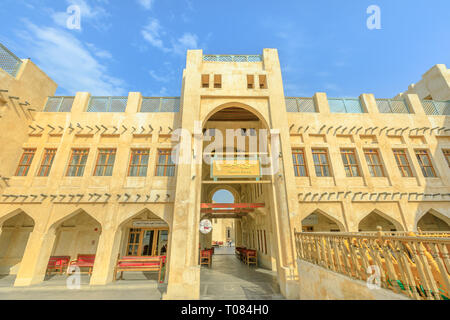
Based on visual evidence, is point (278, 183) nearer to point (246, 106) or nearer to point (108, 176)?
point (246, 106)

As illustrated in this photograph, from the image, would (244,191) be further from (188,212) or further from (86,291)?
(86,291)

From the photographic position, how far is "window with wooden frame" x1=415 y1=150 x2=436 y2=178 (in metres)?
11.4

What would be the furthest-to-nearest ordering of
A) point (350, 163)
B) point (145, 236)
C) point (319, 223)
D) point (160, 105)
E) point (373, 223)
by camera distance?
point (145, 236) → point (160, 105) → point (319, 223) → point (373, 223) → point (350, 163)

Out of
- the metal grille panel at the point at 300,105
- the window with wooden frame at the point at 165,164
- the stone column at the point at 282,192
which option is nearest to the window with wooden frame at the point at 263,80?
the stone column at the point at 282,192

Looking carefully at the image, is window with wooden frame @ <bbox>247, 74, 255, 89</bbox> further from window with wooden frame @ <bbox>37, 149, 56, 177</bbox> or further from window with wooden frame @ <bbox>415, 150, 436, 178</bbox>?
window with wooden frame @ <bbox>37, 149, 56, 177</bbox>

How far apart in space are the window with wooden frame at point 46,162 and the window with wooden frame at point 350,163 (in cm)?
1770

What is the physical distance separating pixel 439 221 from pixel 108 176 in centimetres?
2061

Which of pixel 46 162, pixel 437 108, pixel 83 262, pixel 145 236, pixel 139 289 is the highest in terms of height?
pixel 437 108

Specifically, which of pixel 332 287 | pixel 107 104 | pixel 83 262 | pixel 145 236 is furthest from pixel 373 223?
pixel 107 104

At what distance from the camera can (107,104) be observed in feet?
41.5

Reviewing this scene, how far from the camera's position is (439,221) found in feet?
39.2

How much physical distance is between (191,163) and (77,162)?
7586mm

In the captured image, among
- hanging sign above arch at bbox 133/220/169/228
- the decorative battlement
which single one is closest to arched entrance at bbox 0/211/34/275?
hanging sign above arch at bbox 133/220/169/228
